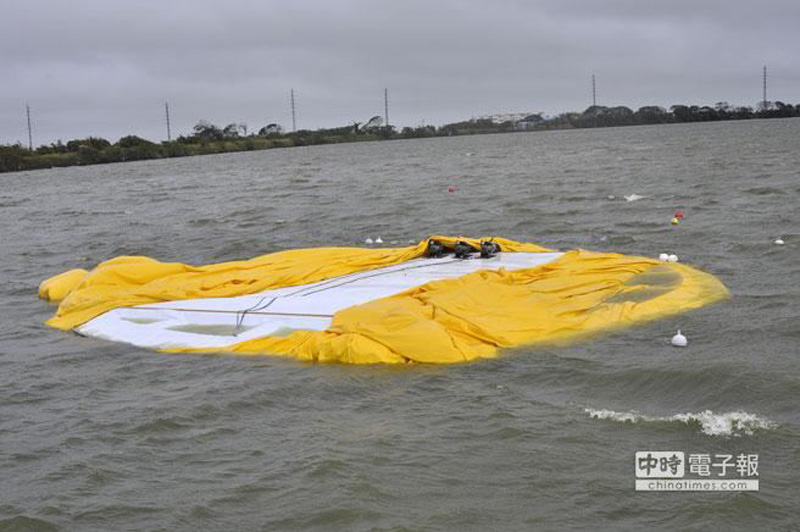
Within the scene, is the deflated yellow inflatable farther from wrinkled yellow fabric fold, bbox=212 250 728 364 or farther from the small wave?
the small wave

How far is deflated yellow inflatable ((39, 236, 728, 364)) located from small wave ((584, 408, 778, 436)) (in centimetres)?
184

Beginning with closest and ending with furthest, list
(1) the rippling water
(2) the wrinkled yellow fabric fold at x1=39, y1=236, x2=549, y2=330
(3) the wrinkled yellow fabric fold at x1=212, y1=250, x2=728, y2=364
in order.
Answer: (1) the rippling water
(3) the wrinkled yellow fabric fold at x1=212, y1=250, x2=728, y2=364
(2) the wrinkled yellow fabric fold at x1=39, y1=236, x2=549, y2=330

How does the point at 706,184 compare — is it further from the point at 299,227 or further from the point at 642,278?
the point at 642,278

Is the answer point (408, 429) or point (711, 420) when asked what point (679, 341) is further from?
point (408, 429)

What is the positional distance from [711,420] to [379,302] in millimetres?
3597

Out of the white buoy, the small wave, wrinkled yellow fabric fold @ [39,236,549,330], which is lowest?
the small wave

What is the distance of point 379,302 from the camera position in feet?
29.1

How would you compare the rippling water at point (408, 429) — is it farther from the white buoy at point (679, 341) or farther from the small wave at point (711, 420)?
the white buoy at point (679, 341)

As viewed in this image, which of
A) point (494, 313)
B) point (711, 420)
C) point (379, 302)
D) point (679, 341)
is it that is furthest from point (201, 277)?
point (711, 420)

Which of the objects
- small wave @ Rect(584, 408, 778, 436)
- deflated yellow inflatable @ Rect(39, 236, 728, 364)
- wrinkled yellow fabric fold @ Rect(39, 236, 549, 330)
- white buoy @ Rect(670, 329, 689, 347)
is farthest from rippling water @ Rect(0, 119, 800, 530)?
wrinkled yellow fabric fold @ Rect(39, 236, 549, 330)

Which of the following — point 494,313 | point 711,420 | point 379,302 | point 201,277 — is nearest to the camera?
point 711,420

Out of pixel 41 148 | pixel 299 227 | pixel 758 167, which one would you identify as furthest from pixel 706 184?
pixel 41 148

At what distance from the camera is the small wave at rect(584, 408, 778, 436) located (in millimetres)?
6336

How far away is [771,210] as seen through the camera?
61.5 feet
